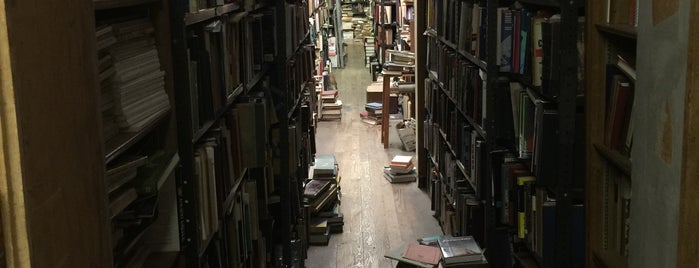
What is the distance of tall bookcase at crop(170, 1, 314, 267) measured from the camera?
6.43 ft

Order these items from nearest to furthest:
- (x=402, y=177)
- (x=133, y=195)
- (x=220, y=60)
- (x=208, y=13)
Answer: (x=133, y=195) → (x=208, y=13) → (x=220, y=60) → (x=402, y=177)

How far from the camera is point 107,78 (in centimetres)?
153

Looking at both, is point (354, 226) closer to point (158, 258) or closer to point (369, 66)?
point (158, 258)

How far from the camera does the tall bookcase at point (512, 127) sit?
2350 millimetres

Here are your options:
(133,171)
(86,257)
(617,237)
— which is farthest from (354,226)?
(86,257)

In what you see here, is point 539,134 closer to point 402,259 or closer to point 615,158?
point 615,158

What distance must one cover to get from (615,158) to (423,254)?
59.8 inches

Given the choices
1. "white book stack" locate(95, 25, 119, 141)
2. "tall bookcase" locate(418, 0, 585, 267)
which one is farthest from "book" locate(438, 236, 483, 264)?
"white book stack" locate(95, 25, 119, 141)

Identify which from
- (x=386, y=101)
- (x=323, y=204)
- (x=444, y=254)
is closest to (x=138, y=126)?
(x=444, y=254)

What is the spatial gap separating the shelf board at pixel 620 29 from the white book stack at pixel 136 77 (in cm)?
112

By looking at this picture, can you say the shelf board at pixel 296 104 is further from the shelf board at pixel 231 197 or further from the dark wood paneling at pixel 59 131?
the dark wood paneling at pixel 59 131

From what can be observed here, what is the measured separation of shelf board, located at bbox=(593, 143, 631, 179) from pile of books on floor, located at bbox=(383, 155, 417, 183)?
166 inches

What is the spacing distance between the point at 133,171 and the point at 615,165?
1.19 metres

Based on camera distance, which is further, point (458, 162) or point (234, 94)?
point (458, 162)
